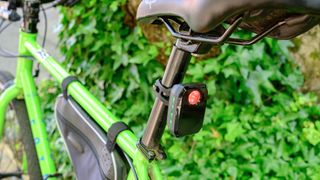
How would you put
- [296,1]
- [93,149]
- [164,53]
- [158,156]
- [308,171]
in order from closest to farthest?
[296,1] → [158,156] → [93,149] → [308,171] → [164,53]

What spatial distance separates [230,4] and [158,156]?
1.90 feet

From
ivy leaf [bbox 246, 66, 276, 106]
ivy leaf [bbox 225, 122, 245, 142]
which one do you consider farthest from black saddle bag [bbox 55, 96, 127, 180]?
ivy leaf [bbox 246, 66, 276, 106]

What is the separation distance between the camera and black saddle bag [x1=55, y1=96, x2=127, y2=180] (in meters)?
1.36

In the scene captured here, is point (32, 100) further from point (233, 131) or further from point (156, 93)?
point (233, 131)

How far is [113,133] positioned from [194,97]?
0.41 meters

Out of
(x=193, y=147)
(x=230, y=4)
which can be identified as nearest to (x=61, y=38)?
(x=193, y=147)

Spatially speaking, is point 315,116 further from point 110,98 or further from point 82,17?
point 82,17

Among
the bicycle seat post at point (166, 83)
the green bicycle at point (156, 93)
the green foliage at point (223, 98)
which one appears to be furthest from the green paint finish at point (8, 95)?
the bicycle seat post at point (166, 83)

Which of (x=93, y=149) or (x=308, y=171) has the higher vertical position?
(x=93, y=149)

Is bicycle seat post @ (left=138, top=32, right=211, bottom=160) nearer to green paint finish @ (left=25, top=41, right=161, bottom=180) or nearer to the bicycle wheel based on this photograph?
green paint finish @ (left=25, top=41, right=161, bottom=180)

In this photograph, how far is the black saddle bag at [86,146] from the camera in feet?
4.46

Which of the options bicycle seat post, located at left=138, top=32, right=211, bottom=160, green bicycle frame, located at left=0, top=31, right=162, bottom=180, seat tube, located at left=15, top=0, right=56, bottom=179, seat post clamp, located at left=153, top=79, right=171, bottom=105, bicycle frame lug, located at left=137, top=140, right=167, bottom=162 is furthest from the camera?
seat tube, located at left=15, top=0, right=56, bottom=179

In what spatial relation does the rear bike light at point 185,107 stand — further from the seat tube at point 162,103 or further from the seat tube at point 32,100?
the seat tube at point 32,100

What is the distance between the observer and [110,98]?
246 cm
